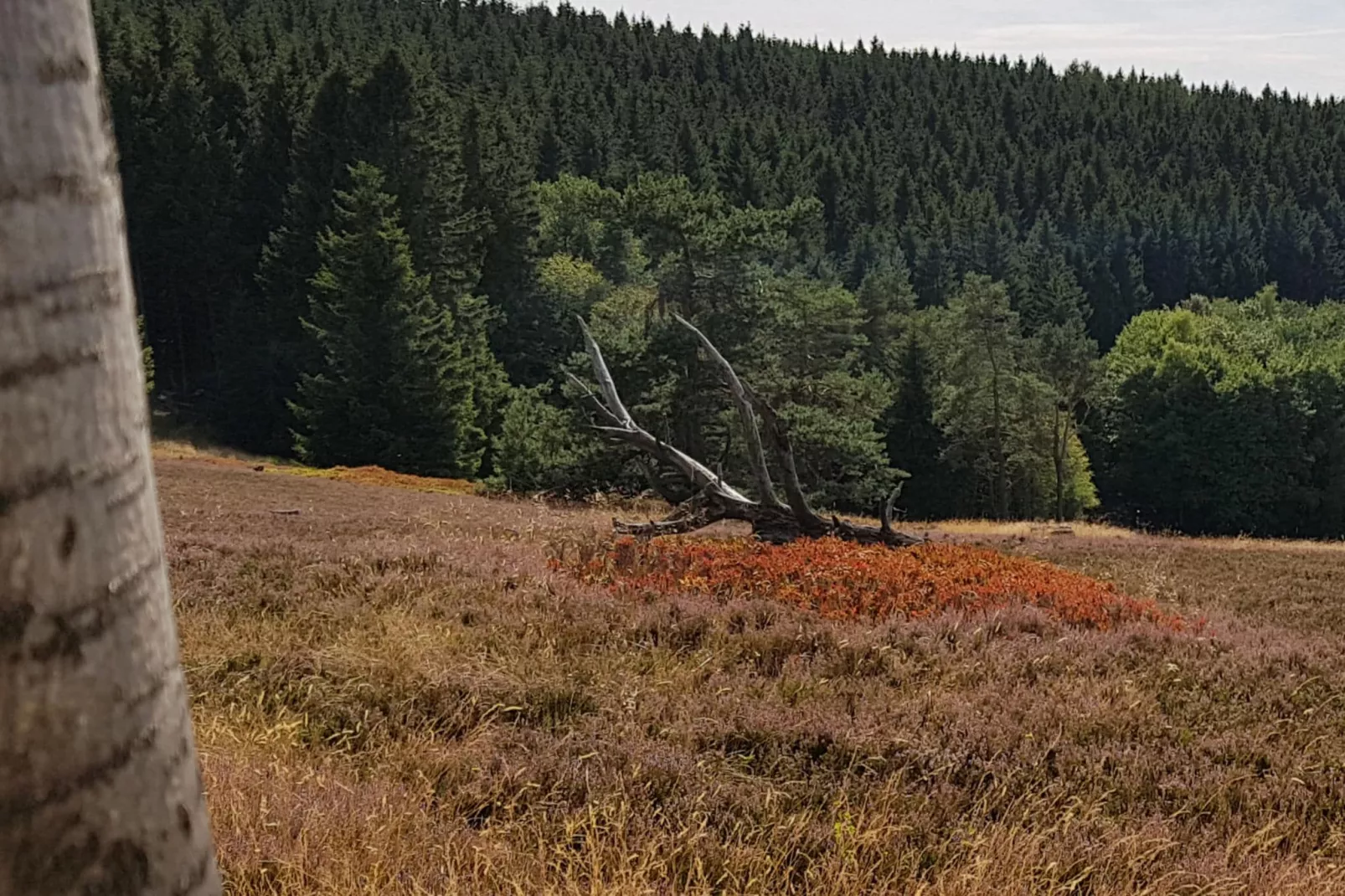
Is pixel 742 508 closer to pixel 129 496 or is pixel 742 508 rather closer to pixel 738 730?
pixel 738 730

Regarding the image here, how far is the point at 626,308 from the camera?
53.4 m

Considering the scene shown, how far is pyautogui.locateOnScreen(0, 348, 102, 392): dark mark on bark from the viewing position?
33.8 inches

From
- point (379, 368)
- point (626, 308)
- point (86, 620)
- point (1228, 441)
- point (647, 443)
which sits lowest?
point (1228, 441)

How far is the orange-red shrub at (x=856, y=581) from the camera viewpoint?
7910 millimetres

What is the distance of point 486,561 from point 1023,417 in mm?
53517

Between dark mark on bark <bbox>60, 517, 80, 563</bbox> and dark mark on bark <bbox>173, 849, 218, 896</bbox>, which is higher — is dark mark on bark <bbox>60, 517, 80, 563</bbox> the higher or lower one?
the higher one

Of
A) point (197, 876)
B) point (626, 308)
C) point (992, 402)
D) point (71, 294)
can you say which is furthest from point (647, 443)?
point (992, 402)

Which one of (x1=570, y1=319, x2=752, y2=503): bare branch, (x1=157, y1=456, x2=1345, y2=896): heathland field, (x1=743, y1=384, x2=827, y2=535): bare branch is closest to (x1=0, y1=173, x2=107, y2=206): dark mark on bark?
(x1=157, y1=456, x2=1345, y2=896): heathland field

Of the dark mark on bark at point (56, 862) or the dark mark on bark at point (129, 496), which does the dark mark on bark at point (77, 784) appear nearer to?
the dark mark on bark at point (56, 862)

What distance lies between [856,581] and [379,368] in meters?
35.7

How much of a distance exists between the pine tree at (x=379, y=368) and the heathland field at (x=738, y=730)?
3242 centimetres

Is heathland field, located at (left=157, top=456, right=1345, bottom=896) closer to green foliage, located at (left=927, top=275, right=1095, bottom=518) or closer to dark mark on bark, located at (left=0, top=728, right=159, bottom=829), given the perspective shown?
dark mark on bark, located at (left=0, top=728, right=159, bottom=829)

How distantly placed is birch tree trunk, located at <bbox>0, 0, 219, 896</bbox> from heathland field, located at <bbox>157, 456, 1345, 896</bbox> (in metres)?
2.04

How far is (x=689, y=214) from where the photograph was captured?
38.0 metres
